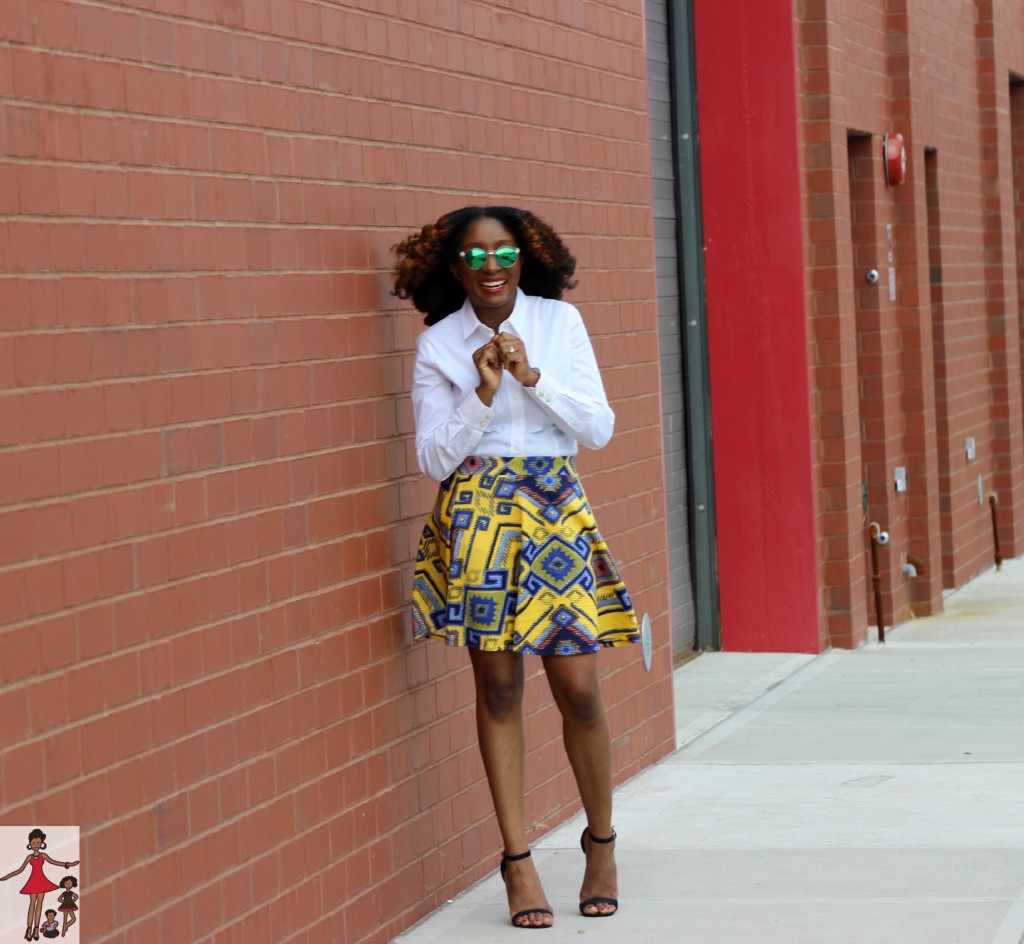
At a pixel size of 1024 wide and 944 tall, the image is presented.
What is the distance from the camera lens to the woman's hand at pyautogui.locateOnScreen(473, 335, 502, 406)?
5.29m

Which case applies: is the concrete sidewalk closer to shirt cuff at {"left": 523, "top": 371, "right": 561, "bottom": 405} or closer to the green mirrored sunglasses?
shirt cuff at {"left": 523, "top": 371, "right": 561, "bottom": 405}

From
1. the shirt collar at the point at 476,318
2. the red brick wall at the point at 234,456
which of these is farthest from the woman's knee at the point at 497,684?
the shirt collar at the point at 476,318

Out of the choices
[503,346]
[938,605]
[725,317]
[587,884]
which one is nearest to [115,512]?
[503,346]

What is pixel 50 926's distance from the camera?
404 centimetres

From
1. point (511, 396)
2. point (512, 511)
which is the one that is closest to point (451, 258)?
point (511, 396)

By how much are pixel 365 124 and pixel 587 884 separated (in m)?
2.16

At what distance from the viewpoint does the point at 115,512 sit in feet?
14.0

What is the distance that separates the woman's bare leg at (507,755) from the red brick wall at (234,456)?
290mm

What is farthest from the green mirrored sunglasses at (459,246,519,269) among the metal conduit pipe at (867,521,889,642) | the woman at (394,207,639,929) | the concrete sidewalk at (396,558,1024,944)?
the metal conduit pipe at (867,521,889,642)

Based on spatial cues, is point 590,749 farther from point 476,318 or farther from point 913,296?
point 913,296

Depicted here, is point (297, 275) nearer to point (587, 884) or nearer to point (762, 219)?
point (587, 884)

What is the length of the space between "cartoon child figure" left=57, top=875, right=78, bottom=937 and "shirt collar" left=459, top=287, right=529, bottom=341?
2.02 m

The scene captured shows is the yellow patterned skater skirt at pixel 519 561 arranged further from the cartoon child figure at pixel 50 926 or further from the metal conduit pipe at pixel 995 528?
the metal conduit pipe at pixel 995 528

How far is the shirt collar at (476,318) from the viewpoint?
5.57 m
